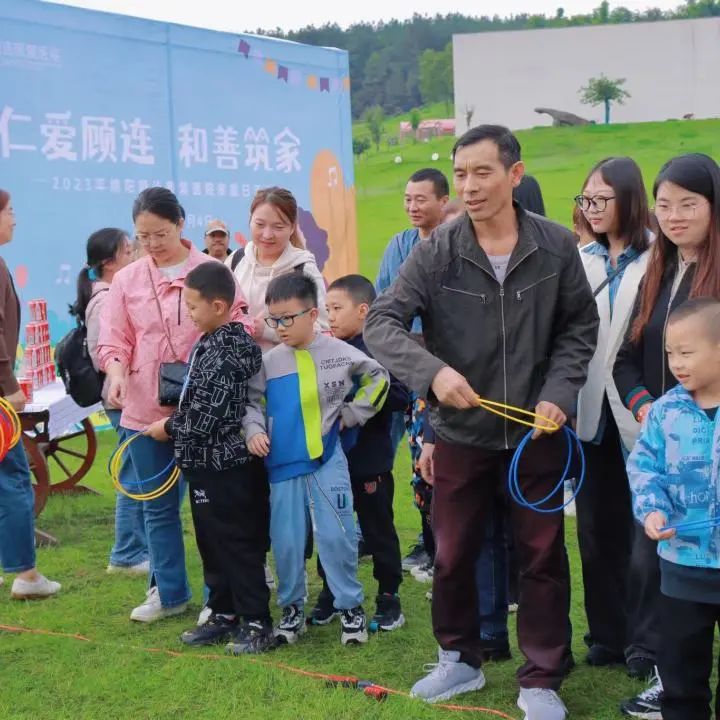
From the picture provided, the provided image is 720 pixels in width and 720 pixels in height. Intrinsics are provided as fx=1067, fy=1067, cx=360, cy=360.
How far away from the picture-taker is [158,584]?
4355 millimetres

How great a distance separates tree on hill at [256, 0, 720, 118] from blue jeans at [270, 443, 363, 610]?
27810 mm

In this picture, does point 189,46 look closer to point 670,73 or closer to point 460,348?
point 460,348

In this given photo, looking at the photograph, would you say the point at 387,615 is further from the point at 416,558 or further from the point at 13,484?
the point at 13,484

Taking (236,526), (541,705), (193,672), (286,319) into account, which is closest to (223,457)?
(236,526)

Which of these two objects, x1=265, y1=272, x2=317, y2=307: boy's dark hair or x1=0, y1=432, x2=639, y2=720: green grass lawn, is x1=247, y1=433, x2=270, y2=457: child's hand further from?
x1=0, y1=432, x2=639, y2=720: green grass lawn

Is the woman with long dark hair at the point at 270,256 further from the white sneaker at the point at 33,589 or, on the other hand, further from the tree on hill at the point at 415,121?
the tree on hill at the point at 415,121

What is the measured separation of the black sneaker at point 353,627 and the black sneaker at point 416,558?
3.16 feet

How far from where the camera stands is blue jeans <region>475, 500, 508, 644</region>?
361cm

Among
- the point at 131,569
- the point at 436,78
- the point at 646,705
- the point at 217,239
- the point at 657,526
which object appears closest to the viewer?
the point at 657,526

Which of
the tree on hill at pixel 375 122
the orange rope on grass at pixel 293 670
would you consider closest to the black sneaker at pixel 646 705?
the orange rope on grass at pixel 293 670

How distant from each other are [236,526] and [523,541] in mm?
1175

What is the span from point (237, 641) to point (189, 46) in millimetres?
6397

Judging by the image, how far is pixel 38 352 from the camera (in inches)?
253

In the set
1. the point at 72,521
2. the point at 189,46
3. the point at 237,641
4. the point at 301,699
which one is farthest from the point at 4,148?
the point at 301,699
